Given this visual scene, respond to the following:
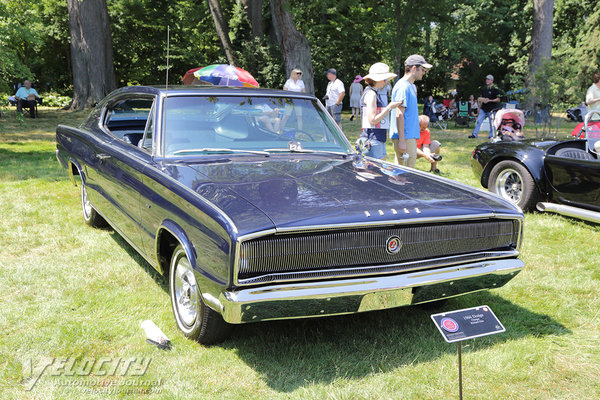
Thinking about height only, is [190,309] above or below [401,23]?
below

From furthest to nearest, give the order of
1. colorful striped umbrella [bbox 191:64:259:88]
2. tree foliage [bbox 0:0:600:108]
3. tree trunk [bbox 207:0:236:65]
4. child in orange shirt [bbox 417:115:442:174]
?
tree foliage [bbox 0:0:600:108], tree trunk [bbox 207:0:236:65], colorful striped umbrella [bbox 191:64:259:88], child in orange shirt [bbox 417:115:442:174]

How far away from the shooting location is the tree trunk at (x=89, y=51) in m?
20.8

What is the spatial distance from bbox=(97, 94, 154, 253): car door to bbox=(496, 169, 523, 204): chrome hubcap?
173 inches

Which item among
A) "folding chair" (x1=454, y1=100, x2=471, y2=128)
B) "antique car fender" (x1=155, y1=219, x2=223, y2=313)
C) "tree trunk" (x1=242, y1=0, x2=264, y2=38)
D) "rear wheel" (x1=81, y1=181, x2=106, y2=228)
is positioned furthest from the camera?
"tree trunk" (x1=242, y1=0, x2=264, y2=38)

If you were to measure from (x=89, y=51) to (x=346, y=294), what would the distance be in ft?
68.8

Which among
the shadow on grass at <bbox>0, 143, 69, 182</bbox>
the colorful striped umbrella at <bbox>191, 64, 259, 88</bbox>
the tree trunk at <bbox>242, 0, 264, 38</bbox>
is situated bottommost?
the shadow on grass at <bbox>0, 143, 69, 182</bbox>

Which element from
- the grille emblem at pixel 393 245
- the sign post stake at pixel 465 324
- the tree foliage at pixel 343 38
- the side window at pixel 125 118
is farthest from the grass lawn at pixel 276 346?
the tree foliage at pixel 343 38

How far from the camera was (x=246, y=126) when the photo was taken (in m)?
4.41

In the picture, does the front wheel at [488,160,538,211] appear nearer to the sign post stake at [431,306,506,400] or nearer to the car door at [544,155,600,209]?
the car door at [544,155,600,209]

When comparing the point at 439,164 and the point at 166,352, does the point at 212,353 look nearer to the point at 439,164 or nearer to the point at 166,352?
the point at 166,352

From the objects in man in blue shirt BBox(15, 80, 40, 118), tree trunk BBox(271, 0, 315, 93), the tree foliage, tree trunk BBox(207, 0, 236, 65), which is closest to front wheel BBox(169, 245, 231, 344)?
tree trunk BBox(271, 0, 315, 93)

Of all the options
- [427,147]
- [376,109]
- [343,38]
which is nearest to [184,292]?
[376,109]

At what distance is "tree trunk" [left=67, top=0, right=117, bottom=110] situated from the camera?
2078cm

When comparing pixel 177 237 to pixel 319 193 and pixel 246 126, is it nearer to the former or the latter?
pixel 319 193
